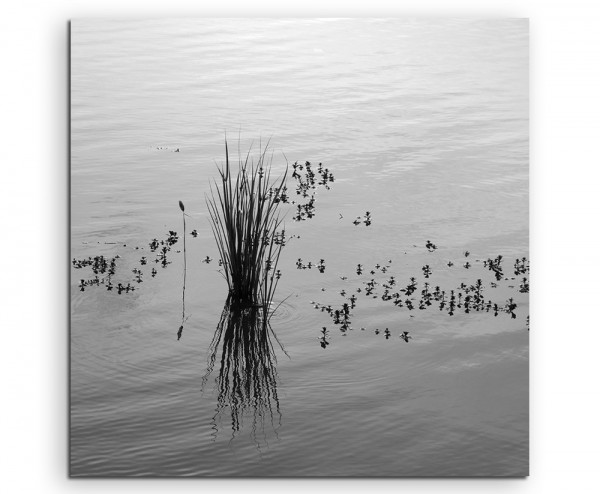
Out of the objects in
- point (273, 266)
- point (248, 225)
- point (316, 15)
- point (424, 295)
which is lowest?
point (424, 295)

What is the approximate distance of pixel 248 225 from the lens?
252 cm

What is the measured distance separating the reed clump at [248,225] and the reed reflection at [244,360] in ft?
0.15

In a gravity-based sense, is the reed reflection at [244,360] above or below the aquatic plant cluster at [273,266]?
below

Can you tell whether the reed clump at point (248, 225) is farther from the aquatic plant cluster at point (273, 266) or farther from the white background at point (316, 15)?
the white background at point (316, 15)

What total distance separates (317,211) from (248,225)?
0.25 m

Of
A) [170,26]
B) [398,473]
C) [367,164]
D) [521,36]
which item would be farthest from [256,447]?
[521,36]

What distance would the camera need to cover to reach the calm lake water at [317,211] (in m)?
2.48

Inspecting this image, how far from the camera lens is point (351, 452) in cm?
246

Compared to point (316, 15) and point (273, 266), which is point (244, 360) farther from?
point (316, 15)

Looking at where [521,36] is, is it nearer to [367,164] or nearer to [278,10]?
[367,164]

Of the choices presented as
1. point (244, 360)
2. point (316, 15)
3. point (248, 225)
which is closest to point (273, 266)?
point (248, 225)

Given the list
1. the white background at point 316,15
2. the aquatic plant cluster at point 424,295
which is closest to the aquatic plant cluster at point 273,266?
the aquatic plant cluster at point 424,295
